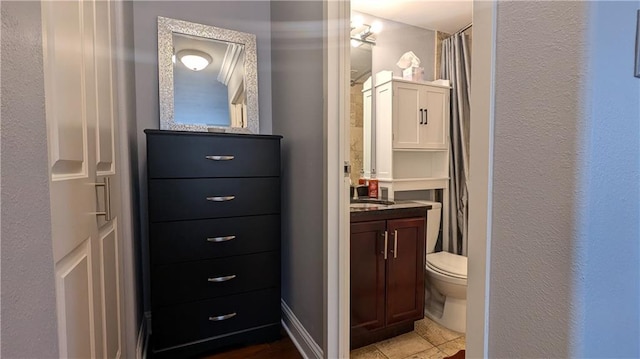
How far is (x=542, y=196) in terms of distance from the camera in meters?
0.56

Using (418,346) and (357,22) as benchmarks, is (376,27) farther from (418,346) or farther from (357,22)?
(418,346)

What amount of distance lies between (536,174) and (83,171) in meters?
1.08

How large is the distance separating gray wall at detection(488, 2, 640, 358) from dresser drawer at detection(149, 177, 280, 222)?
51.8 inches

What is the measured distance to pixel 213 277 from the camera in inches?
66.4

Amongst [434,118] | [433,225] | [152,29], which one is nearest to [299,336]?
[433,225]

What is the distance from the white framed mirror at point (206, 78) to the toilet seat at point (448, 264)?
156cm

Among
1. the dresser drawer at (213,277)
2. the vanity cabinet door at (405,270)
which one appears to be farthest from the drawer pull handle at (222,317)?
the vanity cabinet door at (405,270)

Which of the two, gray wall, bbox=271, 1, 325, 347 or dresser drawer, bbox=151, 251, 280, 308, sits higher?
gray wall, bbox=271, 1, 325, 347

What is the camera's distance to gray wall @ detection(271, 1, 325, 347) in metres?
1.53

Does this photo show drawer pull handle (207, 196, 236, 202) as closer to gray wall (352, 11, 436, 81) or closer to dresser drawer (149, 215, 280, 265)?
dresser drawer (149, 215, 280, 265)

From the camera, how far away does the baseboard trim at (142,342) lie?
155 centimetres

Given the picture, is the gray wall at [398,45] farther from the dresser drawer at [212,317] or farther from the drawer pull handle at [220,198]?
the dresser drawer at [212,317]

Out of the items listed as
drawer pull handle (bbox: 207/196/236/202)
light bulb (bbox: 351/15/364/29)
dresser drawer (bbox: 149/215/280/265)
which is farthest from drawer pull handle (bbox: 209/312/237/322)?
light bulb (bbox: 351/15/364/29)

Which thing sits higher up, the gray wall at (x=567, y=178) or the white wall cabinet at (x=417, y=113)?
the white wall cabinet at (x=417, y=113)
